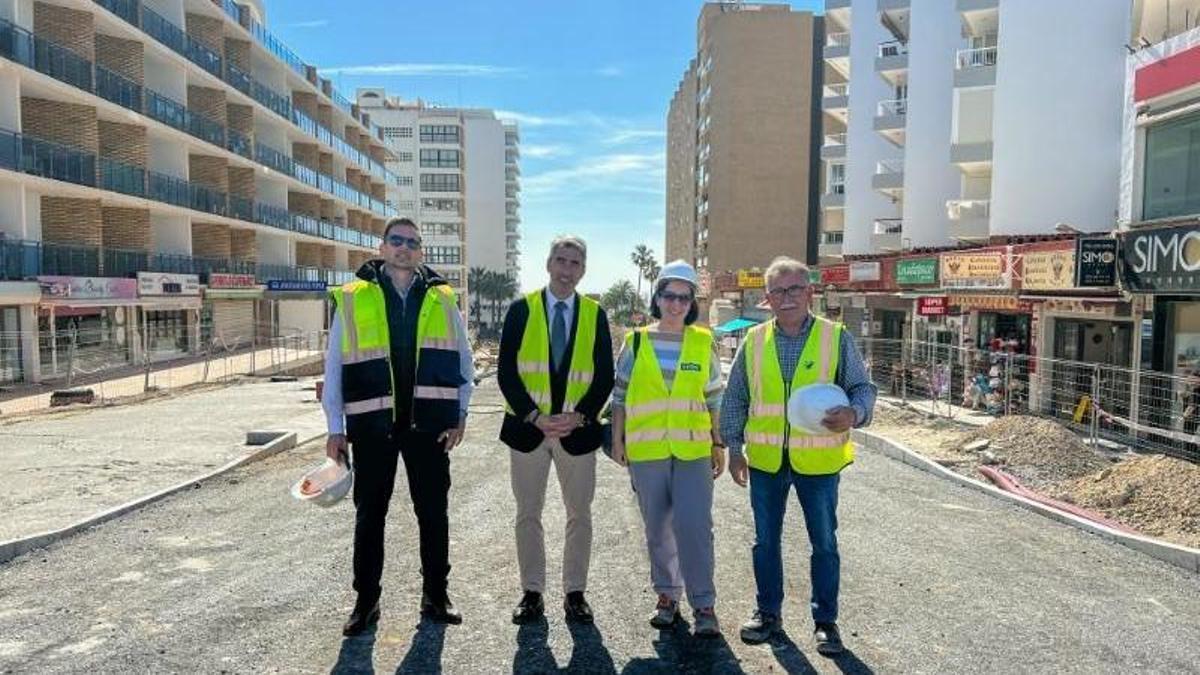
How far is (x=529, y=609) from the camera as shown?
14.2 feet

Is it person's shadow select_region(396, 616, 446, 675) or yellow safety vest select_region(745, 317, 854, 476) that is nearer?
person's shadow select_region(396, 616, 446, 675)

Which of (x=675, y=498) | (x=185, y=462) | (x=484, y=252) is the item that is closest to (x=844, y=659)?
(x=675, y=498)

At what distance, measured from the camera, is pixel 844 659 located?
154 inches

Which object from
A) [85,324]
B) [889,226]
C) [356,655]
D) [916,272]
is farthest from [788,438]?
[889,226]

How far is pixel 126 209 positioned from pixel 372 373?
100.0 ft

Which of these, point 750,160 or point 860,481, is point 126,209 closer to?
point 860,481

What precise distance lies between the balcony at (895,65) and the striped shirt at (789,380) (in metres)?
34.0

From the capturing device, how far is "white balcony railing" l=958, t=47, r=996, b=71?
25778 millimetres

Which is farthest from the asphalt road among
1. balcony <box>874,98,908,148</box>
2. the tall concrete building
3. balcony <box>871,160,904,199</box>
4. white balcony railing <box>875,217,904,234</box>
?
the tall concrete building

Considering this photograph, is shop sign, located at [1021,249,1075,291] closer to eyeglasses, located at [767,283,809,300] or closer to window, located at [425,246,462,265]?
eyeglasses, located at [767,283,809,300]

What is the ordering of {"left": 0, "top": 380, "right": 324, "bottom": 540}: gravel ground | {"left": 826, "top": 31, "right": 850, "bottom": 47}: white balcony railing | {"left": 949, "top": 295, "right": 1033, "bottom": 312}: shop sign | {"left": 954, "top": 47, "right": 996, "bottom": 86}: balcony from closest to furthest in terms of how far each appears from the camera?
{"left": 0, "top": 380, "right": 324, "bottom": 540}: gravel ground, {"left": 949, "top": 295, "right": 1033, "bottom": 312}: shop sign, {"left": 954, "top": 47, "right": 996, "bottom": 86}: balcony, {"left": 826, "top": 31, "right": 850, "bottom": 47}: white balcony railing

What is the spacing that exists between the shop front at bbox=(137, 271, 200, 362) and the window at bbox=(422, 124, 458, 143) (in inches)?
2476

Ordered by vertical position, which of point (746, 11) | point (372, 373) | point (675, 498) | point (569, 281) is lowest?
point (675, 498)

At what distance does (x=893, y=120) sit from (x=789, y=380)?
32.9 metres
